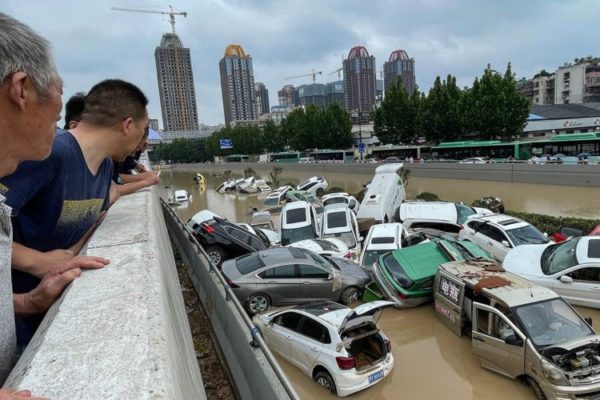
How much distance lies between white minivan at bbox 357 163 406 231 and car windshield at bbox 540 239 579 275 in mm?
7240

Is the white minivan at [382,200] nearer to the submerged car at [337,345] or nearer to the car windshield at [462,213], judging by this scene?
the car windshield at [462,213]

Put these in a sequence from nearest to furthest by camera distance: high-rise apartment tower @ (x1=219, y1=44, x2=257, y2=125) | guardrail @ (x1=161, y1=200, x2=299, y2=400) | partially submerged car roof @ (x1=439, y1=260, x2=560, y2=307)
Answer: guardrail @ (x1=161, y1=200, x2=299, y2=400), partially submerged car roof @ (x1=439, y1=260, x2=560, y2=307), high-rise apartment tower @ (x1=219, y1=44, x2=257, y2=125)

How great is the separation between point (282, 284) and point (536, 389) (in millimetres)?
5563

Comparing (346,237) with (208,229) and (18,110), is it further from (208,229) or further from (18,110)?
(18,110)

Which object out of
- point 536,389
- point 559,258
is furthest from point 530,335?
point 559,258

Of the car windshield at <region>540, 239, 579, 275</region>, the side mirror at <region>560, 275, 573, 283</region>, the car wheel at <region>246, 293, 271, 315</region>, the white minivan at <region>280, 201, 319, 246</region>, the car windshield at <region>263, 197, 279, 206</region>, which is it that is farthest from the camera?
the car windshield at <region>263, 197, 279, 206</region>

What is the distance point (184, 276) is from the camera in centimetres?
923

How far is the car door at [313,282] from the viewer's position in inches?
385

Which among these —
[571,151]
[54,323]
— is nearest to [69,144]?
[54,323]

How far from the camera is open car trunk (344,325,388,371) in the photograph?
21.8 feet

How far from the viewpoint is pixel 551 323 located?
655cm

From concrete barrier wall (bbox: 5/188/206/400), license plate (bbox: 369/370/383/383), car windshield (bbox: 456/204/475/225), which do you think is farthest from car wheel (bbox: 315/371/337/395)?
car windshield (bbox: 456/204/475/225)

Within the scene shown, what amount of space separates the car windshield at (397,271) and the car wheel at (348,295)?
42.8 inches

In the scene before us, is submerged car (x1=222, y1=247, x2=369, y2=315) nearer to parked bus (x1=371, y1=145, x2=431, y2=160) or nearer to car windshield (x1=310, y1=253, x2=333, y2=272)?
car windshield (x1=310, y1=253, x2=333, y2=272)
